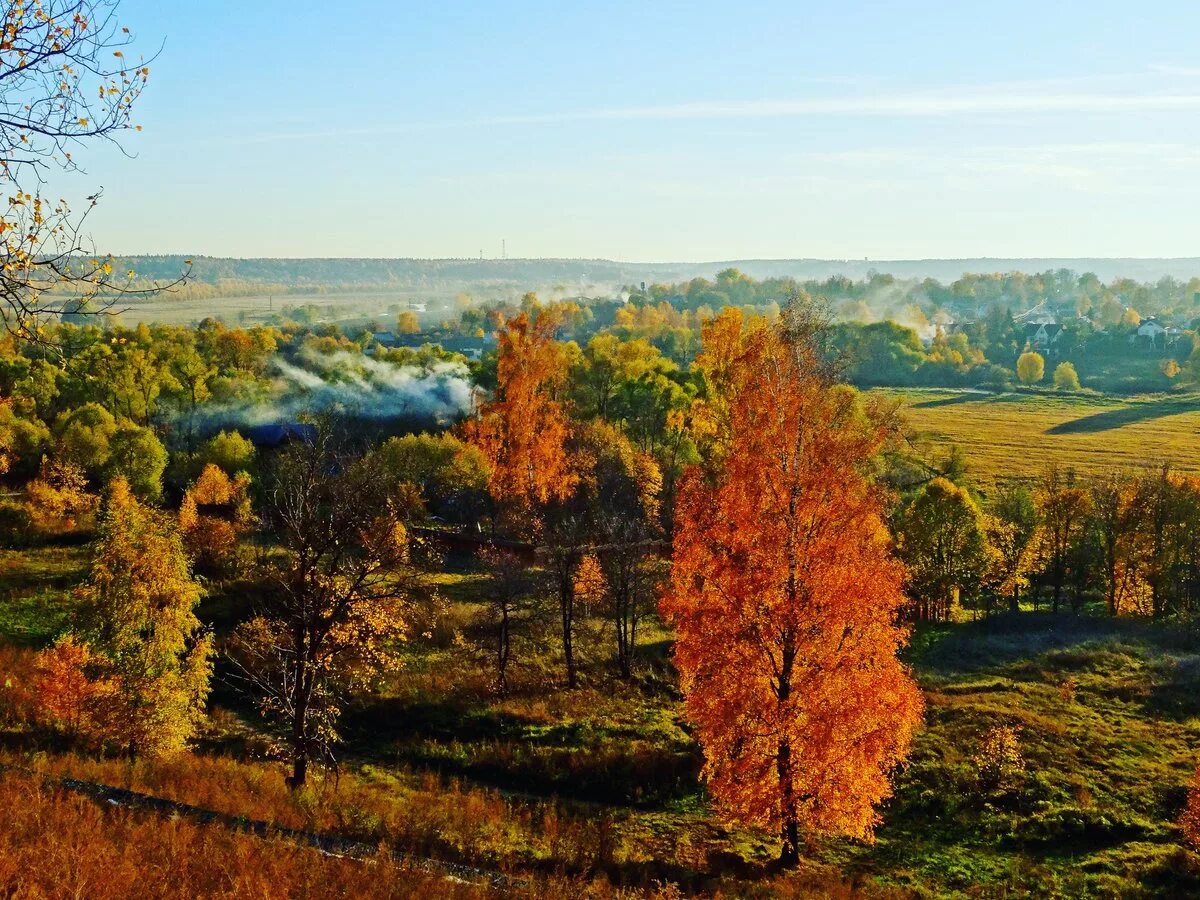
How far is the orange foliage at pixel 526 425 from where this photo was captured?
49.2 m

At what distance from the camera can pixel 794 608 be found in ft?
54.4

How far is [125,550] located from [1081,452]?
295 feet

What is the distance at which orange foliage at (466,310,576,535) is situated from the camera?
49.2m

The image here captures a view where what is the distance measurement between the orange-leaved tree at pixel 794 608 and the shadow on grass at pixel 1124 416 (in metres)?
96.1

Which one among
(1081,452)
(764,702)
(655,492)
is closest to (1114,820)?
(764,702)

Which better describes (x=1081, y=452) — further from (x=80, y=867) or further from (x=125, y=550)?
(x=80, y=867)

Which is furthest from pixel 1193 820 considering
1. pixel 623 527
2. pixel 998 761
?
pixel 623 527

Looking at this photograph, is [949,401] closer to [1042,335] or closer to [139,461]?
[1042,335]

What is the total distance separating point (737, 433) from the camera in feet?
56.3

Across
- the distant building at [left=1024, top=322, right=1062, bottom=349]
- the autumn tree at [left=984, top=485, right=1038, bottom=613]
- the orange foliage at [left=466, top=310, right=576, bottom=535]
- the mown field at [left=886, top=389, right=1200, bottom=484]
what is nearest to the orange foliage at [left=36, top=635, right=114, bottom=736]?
the orange foliage at [left=466, top=310, right=576, bottom=535]

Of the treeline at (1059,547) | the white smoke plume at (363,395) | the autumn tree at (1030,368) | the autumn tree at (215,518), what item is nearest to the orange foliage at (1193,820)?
the treeline at (1059,547)

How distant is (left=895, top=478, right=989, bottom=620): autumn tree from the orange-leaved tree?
1126 inches

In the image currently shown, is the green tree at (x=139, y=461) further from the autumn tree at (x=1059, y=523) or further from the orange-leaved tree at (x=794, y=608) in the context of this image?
the autumn tree at (x=1059, y=523)

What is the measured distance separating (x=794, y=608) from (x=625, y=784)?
11.3m
